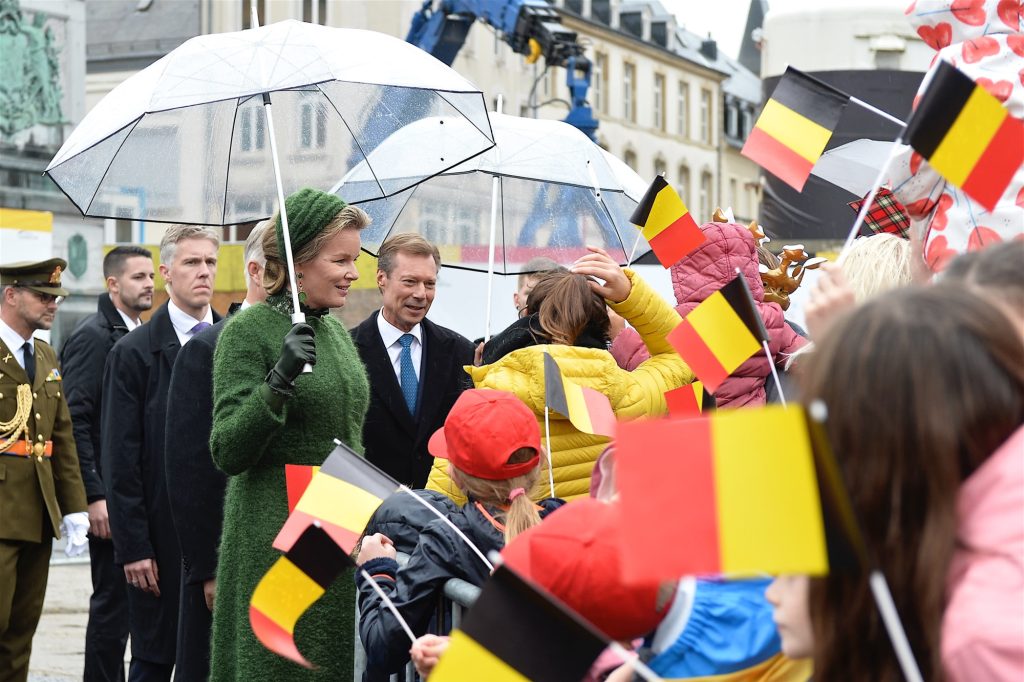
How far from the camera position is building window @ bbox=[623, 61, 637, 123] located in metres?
61.3

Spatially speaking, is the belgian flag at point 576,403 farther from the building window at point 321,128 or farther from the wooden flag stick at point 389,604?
the building window at point 321,128

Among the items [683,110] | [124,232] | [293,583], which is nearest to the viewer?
[293,583]

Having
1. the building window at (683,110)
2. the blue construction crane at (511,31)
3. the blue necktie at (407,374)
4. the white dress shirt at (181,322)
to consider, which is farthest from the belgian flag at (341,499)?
the building window at (683,110)

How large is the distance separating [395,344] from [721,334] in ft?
9.90

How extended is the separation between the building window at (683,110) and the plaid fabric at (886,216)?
6154cm

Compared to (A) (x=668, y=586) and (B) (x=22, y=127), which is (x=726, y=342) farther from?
(B) (x=22, y=127)

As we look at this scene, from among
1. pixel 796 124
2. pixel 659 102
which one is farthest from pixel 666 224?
pixel 659 102

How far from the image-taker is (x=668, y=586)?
2.64m

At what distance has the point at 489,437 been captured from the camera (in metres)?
3.69

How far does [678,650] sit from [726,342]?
924 millimetres

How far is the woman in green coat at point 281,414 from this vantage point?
14.5 ft

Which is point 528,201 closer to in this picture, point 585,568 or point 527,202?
point 527,202

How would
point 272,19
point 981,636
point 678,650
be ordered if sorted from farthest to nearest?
1. point 272,19
2. point 678,650
3. point 981,636

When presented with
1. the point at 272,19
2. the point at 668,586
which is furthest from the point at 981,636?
the point at 272,19
